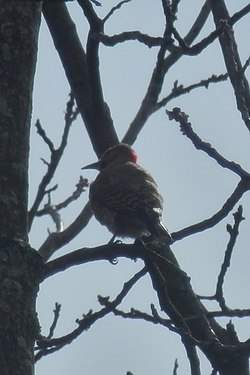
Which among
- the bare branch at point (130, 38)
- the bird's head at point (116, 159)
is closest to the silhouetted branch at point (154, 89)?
the bird's head at point (116, 159)

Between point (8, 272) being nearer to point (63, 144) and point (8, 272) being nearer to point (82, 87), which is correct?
point (63, 144)

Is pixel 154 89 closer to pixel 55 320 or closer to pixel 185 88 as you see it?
pixel 185 88

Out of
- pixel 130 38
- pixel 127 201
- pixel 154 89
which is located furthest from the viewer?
pixel 127 201

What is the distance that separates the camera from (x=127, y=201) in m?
7.25

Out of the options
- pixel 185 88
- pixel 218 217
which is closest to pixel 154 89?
pixel 185 88

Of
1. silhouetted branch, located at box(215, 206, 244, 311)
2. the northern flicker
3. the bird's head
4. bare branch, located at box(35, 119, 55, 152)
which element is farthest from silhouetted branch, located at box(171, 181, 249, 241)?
the bird's head

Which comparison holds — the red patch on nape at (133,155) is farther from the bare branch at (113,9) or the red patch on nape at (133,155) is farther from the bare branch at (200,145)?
the bare branch at (200,145)

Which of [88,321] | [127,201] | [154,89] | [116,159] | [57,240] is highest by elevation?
[116,159]

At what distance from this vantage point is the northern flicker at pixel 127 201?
23.2 ft

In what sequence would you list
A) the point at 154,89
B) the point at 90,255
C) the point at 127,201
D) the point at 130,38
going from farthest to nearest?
the point at 127,201 → the point at 154,89 → the point at 130,38 → the point at 90,255

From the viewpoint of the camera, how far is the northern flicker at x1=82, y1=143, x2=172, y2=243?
7082 millimetres

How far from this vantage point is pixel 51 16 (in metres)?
6.27

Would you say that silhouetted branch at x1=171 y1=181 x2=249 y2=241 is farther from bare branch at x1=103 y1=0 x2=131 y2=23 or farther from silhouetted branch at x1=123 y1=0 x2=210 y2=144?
silhouetted branch at x1=123 y1=0 x2=210 y2=144

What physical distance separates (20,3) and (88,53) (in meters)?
1.48
